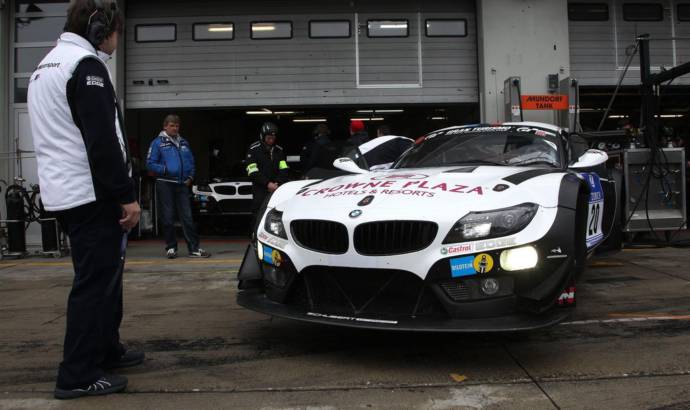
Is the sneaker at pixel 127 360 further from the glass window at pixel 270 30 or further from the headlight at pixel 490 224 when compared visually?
the glass window at pixel 270 30

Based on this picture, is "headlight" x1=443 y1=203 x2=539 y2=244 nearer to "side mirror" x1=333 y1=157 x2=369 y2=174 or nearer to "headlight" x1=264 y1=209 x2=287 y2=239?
"headlight" x1=264 y1=209 x2=287 y2=239

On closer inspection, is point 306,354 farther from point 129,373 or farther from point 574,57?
point 574,57

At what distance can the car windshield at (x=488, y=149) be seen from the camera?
13.9 ft

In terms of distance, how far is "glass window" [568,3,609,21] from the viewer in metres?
11.7

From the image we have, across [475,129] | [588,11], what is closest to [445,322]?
[475,129]

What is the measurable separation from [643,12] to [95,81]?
39.7 ft

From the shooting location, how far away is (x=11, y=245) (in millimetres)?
8242

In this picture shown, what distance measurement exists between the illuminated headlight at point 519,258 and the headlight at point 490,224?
96mm

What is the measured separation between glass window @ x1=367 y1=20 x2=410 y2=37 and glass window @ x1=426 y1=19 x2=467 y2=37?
0.46 m

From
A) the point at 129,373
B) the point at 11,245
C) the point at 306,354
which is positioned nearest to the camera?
the point at 129,373

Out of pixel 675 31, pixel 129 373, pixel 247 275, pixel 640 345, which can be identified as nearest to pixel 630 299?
pixel 640 345

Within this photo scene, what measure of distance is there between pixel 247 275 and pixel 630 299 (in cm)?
319

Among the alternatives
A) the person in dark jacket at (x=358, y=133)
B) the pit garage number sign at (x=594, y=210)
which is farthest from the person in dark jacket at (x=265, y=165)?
the pit garage number sign at (x=594, y=210)

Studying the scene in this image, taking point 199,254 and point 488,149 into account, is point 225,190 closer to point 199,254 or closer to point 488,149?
point 199,254
